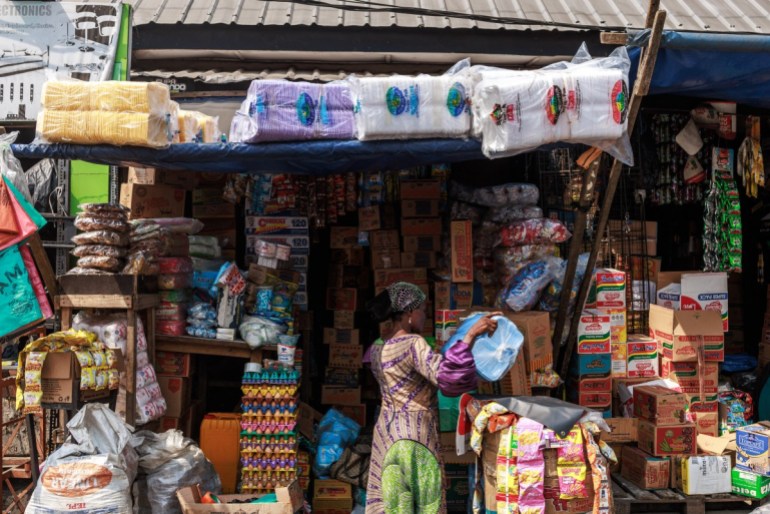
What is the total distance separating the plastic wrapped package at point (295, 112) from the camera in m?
5.21

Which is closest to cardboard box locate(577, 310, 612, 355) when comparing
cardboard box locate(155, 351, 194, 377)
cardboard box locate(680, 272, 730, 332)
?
cardboard box locate(680, 272, 730, 332)

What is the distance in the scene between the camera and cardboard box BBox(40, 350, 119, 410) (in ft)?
17.4

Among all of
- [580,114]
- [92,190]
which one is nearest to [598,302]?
[580,114]

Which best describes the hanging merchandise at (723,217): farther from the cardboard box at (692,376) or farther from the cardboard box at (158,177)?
the cardboard box at (158,177)

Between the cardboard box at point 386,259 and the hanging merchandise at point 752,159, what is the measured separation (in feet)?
13.0

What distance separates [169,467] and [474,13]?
542 centimetres

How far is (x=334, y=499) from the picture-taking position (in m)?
6.84

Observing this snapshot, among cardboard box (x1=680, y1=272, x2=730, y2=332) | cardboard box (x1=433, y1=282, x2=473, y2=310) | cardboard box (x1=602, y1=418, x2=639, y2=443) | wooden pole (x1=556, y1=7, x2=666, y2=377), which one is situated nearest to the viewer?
wooden pole (x1=556, y1=7, x2=666, y2=377)

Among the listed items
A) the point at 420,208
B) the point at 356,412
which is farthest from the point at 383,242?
the point at 356,412

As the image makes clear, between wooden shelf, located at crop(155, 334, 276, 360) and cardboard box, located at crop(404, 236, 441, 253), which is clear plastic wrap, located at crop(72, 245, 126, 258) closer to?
wooden shelf, located at crop(155, 334, 276, 360)

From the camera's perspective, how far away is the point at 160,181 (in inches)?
296

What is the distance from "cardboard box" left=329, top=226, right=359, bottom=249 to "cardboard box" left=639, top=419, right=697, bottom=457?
3642 mm

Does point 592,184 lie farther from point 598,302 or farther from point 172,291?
point 172,291

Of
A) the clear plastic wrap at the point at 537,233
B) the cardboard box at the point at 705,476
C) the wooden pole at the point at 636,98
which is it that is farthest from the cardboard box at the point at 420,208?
the cardboard box at the point at 705,476
